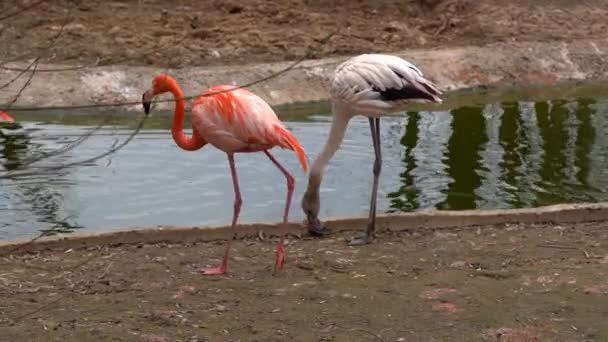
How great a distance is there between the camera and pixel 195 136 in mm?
5785

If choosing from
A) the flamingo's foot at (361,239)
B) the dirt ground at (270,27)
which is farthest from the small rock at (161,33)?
the flamingo's foot at (361,239)

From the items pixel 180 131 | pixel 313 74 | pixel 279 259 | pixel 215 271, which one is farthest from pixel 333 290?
pixel 313 74

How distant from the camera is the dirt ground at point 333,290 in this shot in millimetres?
4496

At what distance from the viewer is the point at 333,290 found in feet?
16.6

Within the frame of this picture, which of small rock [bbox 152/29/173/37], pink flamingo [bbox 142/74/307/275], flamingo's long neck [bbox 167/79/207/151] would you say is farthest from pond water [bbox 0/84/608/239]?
small rock [bbox 152/29/173/37]

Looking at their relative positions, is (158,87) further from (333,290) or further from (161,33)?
(161,33)

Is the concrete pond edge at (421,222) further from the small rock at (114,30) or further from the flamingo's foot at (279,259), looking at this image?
the small rock at (114,30)

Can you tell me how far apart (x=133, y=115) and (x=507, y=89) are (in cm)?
450

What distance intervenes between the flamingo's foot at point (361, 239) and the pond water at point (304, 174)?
614 millimetres

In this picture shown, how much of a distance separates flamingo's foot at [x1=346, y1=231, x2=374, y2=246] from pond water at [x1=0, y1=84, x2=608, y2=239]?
2.01 feet

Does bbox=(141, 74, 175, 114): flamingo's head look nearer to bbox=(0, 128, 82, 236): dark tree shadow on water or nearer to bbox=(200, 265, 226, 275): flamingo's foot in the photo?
bbox=(200, 265, 226, 275): flamingo's foot

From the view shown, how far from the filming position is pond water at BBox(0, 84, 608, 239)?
729 centimetres

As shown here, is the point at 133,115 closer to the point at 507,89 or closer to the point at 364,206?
the point at 364,206

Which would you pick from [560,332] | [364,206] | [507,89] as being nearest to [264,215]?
[364,206]
